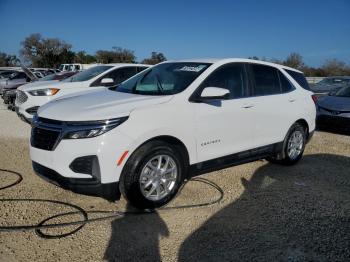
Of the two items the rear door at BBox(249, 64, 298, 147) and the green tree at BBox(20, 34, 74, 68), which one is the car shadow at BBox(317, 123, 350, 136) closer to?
the rear door at BBox(249, 64, 298, 147)

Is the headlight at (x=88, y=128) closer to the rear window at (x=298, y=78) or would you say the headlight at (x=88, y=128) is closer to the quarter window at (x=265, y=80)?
the quarter window at (x=265, y=80)

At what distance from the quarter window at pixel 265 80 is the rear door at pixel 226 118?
25cm

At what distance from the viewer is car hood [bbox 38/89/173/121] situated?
3.66m

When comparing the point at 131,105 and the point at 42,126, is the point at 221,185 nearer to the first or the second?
the point at 131,105

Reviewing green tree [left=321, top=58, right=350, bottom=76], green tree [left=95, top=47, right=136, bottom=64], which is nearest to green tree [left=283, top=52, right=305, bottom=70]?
green tree [left=321, top=58, right=350, bottom=76]

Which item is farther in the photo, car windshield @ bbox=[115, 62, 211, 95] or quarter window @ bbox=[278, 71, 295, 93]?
quarter window @ bbox=[278, 71, 295, 93]

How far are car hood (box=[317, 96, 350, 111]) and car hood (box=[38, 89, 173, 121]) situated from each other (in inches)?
266

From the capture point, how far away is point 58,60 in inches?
2633

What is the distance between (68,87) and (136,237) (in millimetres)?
5829

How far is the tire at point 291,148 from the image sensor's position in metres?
5.84

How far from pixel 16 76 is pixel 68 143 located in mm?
14890

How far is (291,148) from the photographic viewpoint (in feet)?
19.8

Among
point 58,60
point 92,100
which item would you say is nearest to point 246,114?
point 92,100

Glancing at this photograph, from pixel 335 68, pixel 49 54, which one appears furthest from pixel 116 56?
pixel 335 68
